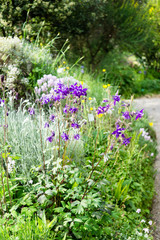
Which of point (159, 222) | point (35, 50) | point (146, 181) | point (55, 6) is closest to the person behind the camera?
point (159, 222)

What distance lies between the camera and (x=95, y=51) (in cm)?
948

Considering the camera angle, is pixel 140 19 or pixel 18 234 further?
pixel 140 19

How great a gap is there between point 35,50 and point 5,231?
3.87 m

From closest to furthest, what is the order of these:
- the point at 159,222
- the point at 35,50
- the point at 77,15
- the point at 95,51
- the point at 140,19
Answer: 1. the point at 159,222
2. the point at 35,50
3. the point at 77,15
4. the point at 140,19
5. the point at 95,51

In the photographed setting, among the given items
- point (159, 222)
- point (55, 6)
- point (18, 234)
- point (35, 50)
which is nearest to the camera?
point (18, 234)

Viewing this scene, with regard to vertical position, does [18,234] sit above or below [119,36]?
below

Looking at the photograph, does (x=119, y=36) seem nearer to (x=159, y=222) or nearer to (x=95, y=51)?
(x=95, y=51)

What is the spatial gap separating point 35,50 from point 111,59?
4.94 meters

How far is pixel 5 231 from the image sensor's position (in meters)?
1.57

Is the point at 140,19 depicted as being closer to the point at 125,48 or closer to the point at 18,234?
the point at 125,48

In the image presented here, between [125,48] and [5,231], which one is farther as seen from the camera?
[125,48]

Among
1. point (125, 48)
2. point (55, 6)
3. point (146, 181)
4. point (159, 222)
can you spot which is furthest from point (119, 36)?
point (159, 222)

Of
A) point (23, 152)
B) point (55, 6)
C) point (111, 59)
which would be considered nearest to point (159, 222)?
point (23, 152)

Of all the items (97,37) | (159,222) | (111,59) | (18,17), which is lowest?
(159,222)
